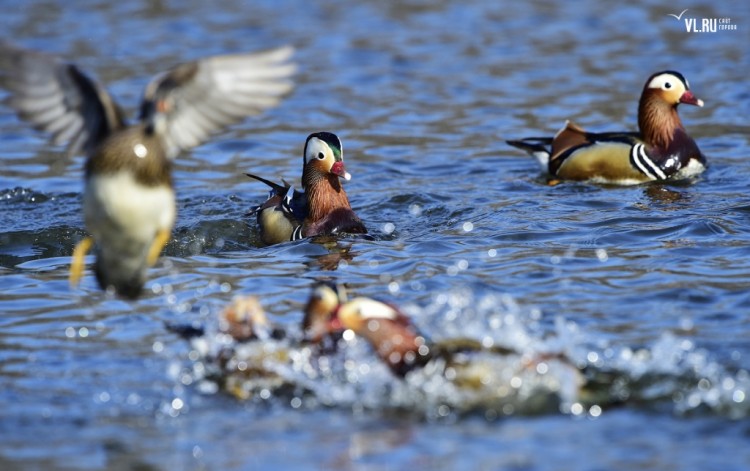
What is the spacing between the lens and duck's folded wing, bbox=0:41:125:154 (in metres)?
5.39

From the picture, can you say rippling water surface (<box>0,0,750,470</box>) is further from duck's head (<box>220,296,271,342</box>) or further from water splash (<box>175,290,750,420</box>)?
duck's head (<box>220,296,271,342</box>)

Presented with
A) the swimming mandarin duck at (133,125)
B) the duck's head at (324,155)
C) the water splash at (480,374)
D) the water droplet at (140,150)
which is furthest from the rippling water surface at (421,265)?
the water droplet at (140,150)

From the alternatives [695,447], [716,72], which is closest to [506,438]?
[695,447]

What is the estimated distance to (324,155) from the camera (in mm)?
8250

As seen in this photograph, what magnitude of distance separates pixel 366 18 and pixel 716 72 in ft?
16.8

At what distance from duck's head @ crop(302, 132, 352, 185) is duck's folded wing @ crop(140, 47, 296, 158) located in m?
2.53

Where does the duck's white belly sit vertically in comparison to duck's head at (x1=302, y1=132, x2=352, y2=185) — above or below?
above

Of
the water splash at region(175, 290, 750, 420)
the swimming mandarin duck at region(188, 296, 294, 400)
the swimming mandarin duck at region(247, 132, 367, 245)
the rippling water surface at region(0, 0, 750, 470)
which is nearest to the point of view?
the rippling water surface at region(0, 0, 750, 470)

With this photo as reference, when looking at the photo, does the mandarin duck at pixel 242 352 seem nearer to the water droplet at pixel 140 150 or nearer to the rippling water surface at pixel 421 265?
the rippling water surface at pixel 421 265

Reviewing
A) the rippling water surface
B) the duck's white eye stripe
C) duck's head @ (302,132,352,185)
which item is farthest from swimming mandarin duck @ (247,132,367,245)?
the duck's white eye stripe

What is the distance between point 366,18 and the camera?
16.1 metres

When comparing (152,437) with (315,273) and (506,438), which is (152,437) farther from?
(315,273)

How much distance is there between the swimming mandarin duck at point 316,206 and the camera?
808 centimetres

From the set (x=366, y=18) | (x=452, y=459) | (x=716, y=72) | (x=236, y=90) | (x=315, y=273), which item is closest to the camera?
(x=452, y=459)
